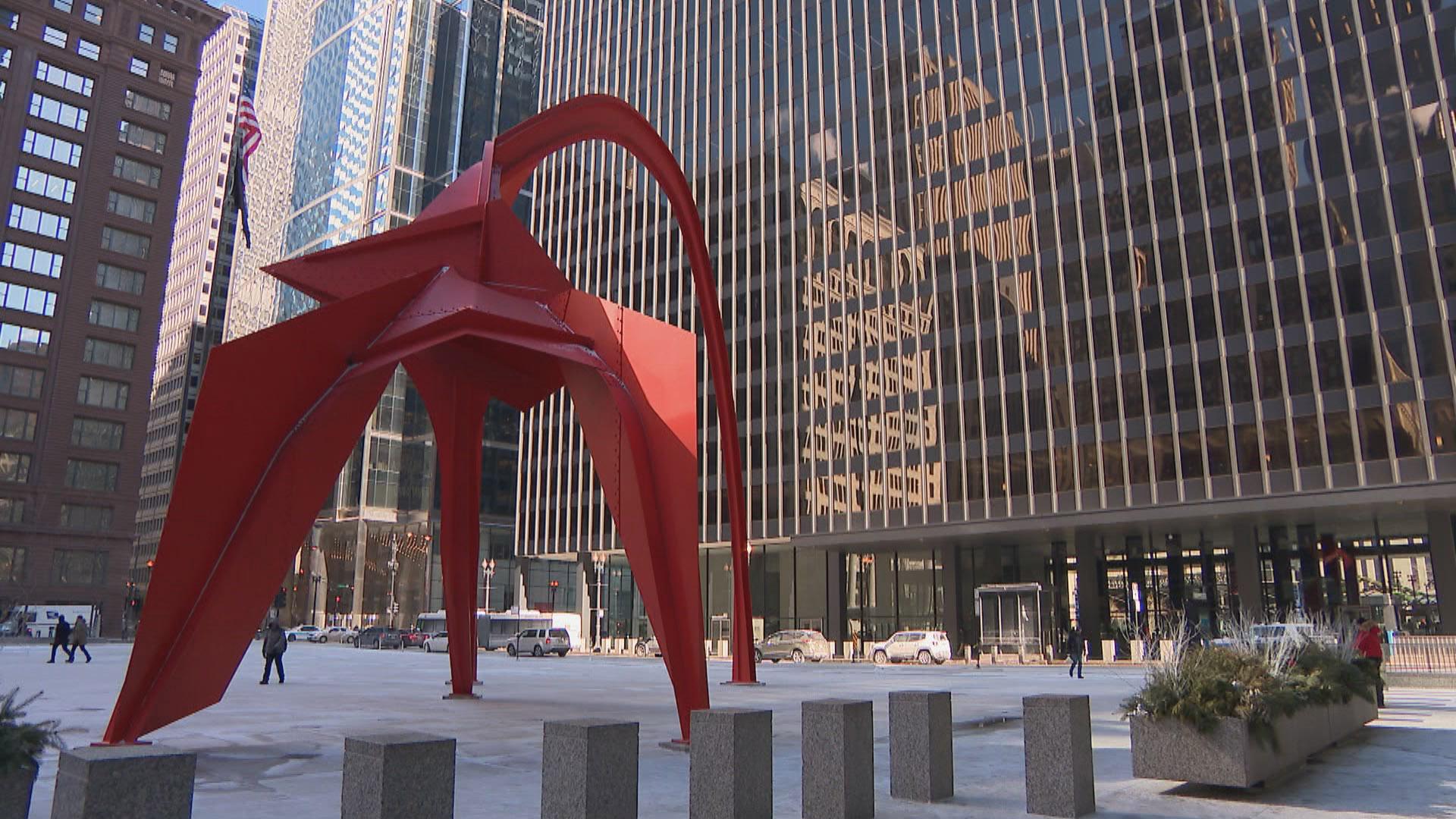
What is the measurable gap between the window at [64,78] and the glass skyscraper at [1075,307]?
152 ft

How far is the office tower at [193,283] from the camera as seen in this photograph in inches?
5290

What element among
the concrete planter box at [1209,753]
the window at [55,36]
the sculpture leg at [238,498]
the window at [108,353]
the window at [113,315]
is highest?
the window at [55,36]

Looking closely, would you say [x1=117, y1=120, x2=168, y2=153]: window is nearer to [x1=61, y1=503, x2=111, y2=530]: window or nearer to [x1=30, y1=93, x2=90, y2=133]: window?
[x1=30, y1=93, x2=90, y2=133]: window

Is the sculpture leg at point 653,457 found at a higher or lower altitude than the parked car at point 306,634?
higher

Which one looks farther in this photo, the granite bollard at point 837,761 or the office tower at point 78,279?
the office tower at point 78,279

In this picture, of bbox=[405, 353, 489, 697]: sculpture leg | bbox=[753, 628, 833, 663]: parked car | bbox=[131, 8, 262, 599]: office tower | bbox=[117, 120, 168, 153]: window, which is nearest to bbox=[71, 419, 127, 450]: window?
bbox=[117, 120, 168, 153]: window

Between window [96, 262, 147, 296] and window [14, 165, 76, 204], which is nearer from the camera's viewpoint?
window [14, 165, 76, 204]

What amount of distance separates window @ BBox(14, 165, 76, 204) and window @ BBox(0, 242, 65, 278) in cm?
432

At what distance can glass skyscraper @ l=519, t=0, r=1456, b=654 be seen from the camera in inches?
1576

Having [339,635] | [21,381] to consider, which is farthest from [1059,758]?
[21,381]

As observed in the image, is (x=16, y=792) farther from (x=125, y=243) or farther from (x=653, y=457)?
(x=125, y=243)

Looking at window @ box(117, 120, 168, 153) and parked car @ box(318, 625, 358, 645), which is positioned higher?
window @ box(117, 120, 168, 153)

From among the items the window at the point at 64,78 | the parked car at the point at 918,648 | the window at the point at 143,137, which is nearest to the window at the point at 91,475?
the window at the point at 143,137

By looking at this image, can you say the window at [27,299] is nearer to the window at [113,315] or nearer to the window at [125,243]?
the window at [113,315]
